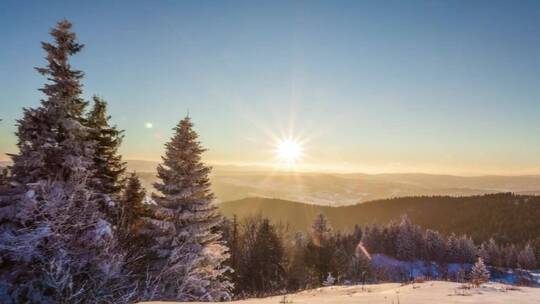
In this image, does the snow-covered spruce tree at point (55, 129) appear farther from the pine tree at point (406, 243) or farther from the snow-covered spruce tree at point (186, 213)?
the pine tree at point (406, 243)

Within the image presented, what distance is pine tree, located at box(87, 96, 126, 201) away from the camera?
65.3ft

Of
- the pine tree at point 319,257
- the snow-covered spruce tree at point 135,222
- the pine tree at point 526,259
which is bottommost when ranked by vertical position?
the pine tree at point 526,259

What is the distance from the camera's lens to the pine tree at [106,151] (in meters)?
19.9

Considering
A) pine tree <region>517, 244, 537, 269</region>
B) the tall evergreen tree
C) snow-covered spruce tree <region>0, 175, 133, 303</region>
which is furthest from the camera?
pine tree <region>517, 244, 537, 269</region>

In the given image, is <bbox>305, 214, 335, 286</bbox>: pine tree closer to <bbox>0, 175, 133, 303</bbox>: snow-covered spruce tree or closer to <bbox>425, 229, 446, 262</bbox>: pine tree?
<bbox>0, 175, 133, 303</bbox>: snow-covered spruce tree

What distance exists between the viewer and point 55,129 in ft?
48.1

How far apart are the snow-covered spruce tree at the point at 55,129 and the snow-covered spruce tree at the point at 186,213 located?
4.99m

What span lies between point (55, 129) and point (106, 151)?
20.2 feet

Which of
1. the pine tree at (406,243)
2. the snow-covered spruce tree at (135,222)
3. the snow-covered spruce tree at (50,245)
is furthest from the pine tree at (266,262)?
the pine tree at (406,243)

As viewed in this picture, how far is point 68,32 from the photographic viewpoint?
1510 cm

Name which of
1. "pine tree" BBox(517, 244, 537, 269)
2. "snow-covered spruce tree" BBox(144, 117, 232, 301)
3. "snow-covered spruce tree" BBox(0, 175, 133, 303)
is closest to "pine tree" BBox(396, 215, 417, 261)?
"pine tree" BBox(517, 244, 537, 269)

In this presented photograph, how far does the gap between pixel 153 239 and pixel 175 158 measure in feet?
15.2

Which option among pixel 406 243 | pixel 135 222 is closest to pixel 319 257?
pixel 135 222

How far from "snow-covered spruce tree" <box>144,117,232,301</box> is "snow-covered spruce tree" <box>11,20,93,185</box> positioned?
4991mm
